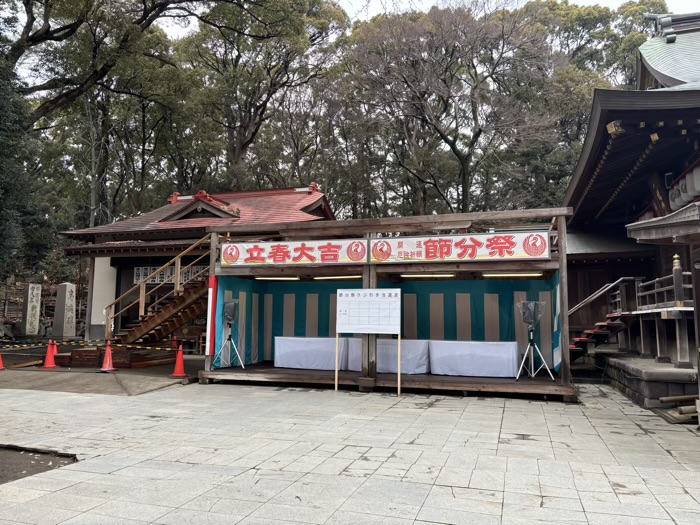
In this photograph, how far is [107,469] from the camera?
16.2 feet

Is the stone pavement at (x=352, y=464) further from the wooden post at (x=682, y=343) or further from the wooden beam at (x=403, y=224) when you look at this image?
the wooden beam at (x=403, y=224)

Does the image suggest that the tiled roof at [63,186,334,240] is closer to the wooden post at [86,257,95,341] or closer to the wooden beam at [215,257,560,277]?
the wooden post at [86,257,95,341]

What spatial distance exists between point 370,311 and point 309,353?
269 centimetres

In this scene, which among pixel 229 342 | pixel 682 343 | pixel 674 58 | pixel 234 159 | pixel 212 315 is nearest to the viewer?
pixel 682 343

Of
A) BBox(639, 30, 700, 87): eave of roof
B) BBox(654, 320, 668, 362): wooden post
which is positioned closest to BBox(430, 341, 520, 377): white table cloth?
BBox(654, 320, 668, 362): wooden post

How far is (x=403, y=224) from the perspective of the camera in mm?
10055

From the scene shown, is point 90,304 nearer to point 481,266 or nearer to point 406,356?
point 406,356

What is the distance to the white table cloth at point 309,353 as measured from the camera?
38.0ft

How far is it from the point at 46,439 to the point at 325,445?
356 centimetres

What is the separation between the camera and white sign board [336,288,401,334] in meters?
9.64

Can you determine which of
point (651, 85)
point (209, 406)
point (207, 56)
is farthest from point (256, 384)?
point (207, 56)

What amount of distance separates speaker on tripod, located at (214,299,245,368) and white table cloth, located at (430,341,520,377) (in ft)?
14.9

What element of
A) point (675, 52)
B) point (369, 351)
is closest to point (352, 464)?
point (369, 351)

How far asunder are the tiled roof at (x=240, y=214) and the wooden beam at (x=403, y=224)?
5.44m
